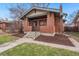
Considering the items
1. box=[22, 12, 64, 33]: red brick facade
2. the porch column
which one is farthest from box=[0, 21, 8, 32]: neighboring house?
the porch column

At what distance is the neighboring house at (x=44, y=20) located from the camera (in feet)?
14.6

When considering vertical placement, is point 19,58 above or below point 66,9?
below

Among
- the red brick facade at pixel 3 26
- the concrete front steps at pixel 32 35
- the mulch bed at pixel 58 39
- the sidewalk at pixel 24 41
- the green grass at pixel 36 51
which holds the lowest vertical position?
the green grass at pixel 36 51

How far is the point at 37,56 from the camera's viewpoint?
13.6 feet

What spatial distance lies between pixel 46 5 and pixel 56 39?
3.26 ft

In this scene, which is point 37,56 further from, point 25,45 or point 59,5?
point 59,5

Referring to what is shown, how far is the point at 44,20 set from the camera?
4754 mm

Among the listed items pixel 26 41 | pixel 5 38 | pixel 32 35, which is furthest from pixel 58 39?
pixel 5 38

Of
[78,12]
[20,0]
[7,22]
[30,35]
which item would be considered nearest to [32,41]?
[30,35]

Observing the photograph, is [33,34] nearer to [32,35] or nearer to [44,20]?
[32,35]

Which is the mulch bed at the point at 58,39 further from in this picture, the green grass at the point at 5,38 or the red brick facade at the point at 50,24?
the green grass at the point at 5,38

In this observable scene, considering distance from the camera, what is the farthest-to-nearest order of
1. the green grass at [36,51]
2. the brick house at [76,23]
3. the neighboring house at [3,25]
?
the neighboring house at [3,25] → the brick house at [76,23] → the green grass at [36,51]

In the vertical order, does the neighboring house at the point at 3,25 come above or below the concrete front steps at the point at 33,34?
above

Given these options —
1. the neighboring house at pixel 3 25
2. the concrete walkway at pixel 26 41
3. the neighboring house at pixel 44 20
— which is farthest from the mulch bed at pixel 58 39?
the neighboring house at pixel 3 25
